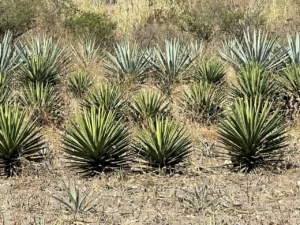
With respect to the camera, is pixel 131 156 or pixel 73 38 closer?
pixel 131 156

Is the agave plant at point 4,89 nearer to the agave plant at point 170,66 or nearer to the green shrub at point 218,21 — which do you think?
the agave plant at point 170,66

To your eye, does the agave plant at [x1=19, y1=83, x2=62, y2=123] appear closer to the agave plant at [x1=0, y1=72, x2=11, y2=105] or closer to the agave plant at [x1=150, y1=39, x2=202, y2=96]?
the agave plant at [x1=0, y1=72, x2=11, y2=105]

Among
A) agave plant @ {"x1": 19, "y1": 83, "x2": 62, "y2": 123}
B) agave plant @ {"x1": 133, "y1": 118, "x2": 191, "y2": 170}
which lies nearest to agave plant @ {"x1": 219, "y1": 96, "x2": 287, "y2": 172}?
agave plant @ {"x1": 133, "y1": 118, "x2": 191, "y2": 170}

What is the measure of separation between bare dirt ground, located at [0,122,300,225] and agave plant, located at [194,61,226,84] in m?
3.53

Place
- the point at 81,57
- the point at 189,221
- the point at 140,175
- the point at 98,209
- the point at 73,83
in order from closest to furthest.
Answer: the point at 189,221 < the point at 98,209 < the point at 140,175 < the point at 73,83 < the point at 81,57

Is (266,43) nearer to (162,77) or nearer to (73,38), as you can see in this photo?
(162,77)

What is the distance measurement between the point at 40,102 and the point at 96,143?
8.94ft

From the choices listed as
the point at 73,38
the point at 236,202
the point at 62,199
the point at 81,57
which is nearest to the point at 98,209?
the point at 62,199

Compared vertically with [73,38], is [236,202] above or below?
below

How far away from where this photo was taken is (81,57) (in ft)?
39.8

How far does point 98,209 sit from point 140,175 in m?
0.98

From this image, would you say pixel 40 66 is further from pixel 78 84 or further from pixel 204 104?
pixel 204 104

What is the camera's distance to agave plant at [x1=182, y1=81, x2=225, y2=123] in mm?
8016

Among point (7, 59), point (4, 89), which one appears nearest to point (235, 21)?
point (7, 59)
